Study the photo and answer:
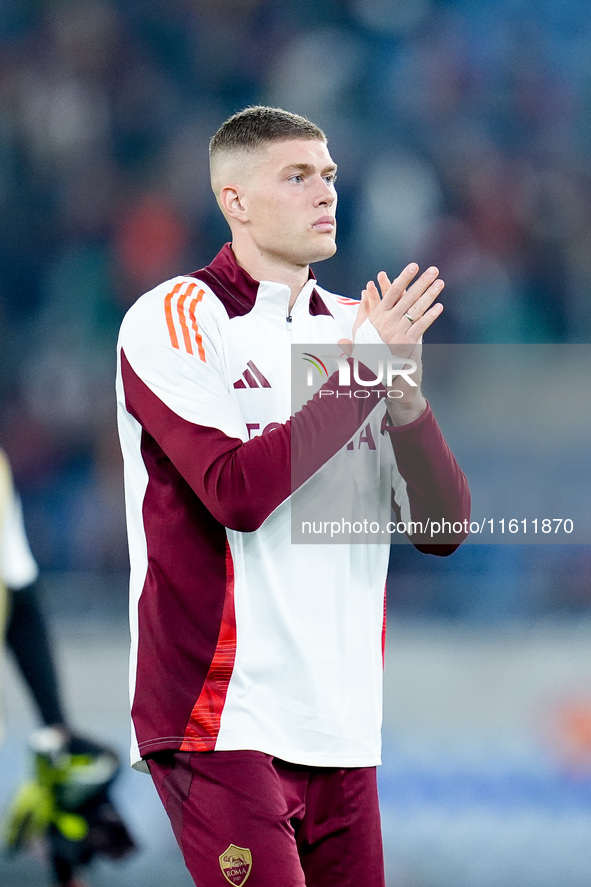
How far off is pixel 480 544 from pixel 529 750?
0.89m

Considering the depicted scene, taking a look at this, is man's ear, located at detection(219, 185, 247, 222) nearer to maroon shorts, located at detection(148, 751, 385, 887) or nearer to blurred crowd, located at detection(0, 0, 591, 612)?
maroon shorts, located at detection(148, 751, 385, 887)

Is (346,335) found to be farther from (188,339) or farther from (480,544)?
(480,544)

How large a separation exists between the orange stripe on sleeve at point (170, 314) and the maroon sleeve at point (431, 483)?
36cm

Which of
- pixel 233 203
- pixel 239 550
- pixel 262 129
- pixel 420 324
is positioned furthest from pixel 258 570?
pixel 262 129

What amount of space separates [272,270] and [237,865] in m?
A: 0.93

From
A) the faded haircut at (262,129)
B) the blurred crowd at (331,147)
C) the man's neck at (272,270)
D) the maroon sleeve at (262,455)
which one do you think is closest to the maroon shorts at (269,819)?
the maroon sleeve at (262,455)

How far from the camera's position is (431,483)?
1680mm

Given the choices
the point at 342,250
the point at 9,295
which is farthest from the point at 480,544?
the point at 9,295

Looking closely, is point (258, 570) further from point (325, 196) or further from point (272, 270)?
point (325, 196)

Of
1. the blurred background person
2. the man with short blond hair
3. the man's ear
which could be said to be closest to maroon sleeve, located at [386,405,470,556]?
the man with short blond hair

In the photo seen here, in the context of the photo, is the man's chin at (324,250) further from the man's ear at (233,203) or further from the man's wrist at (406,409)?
the man's wrist at (406,409)

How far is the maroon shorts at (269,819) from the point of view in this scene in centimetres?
146

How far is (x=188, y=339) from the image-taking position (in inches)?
62.6

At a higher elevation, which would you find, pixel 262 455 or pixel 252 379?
pixel 252 379
